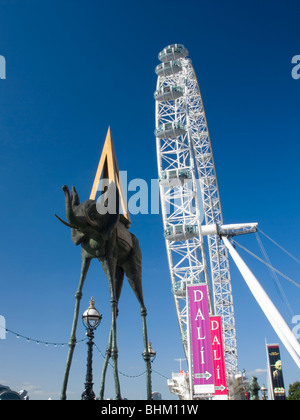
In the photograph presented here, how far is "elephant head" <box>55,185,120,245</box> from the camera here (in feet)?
22.5

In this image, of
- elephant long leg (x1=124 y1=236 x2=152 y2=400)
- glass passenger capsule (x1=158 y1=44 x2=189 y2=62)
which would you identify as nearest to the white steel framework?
glass passenger capsule (x1=158 y1=44 x2=189 y2=62)

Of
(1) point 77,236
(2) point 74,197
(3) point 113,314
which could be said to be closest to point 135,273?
(3) point 113,314

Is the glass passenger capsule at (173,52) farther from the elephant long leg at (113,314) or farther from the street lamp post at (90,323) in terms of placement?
the elephant long leg at (113,314)

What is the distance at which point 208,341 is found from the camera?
740 inches

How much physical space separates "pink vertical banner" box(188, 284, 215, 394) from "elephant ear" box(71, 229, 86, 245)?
42.7 ft

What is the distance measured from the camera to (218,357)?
20.4m

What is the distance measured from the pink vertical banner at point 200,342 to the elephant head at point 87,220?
13.1 meters

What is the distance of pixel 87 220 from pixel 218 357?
1626 cm

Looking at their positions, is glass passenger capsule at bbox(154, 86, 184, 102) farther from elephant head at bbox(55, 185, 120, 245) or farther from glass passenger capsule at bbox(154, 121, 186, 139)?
elephant head at bbox(55, 185, 120, 245)

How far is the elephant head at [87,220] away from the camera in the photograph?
684cm

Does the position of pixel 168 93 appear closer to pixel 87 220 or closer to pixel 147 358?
pixel 87 220

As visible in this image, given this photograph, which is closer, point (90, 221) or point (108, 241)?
point (90, 221)
